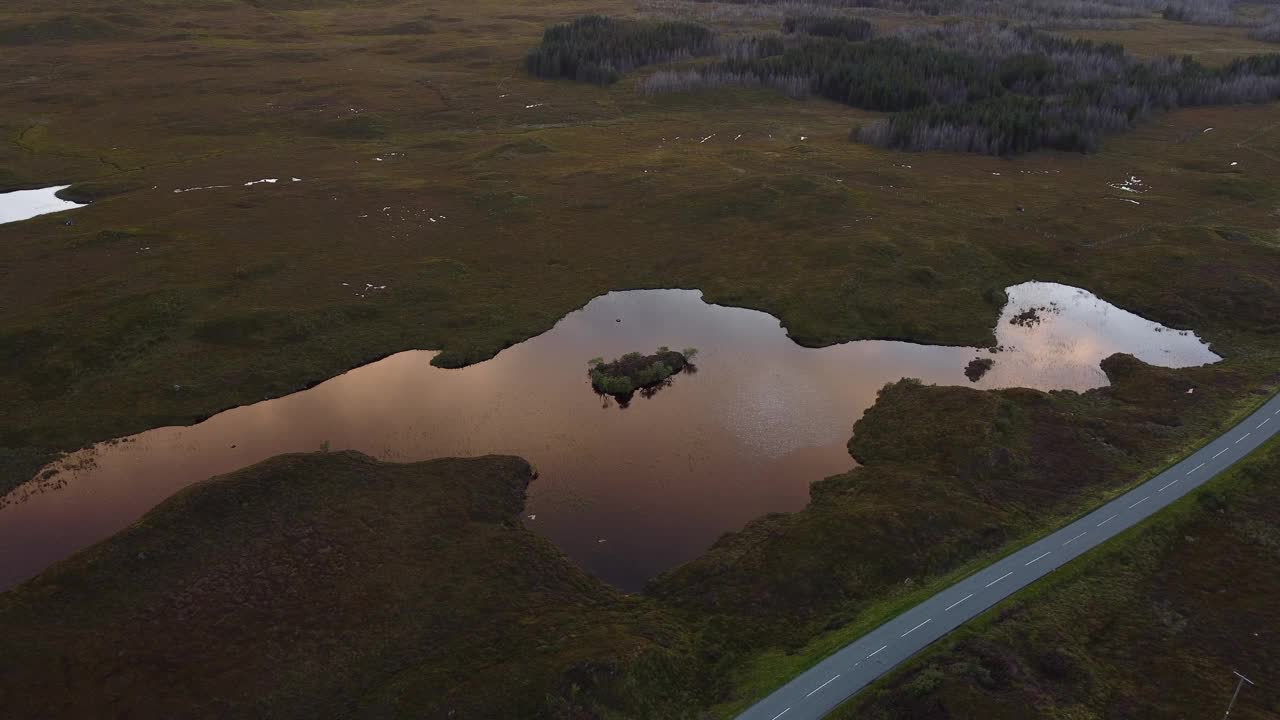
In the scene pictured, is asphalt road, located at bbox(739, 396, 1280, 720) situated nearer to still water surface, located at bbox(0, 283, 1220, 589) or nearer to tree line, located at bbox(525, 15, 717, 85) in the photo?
still water surface, located at bbox(0, 283, 1220, 589)

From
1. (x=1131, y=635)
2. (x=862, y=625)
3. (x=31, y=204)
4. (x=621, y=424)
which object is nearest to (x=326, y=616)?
(x=621, y=424)

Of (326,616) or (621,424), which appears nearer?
(326,616)

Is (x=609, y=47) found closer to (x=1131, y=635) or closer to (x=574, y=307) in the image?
(x=574, y=307)

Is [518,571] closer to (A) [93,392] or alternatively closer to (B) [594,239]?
(A) [93,392]

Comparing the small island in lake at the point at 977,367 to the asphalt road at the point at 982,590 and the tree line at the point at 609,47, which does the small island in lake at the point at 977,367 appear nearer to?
the asphalt road at the point at 982,590

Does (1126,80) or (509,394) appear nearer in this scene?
(509,394)

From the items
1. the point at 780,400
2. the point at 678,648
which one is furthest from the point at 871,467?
the point at 678,648

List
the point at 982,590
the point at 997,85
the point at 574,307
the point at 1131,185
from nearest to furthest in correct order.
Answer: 1. the point at 982,590
2. the point at 574,307
3. the point at 1131,185
4. the point at 997,85

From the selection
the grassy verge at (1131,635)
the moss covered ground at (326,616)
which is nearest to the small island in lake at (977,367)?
the grassy verge at (1131,635)
